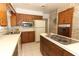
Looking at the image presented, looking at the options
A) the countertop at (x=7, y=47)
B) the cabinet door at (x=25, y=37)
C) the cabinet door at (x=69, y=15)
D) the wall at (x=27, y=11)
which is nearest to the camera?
the countertop at (x=7, y=47)

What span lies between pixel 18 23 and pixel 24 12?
0.81 meters

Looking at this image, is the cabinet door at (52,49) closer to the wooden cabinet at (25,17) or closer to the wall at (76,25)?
the wall at (76,25)

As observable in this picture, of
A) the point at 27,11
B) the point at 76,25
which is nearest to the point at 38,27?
the point at 27,11

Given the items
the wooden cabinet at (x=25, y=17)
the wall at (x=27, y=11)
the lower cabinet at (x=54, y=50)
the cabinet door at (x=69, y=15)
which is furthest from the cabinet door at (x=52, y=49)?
the wall at (x=27, y=11)

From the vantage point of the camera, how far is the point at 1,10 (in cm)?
243

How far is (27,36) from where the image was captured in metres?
4.98

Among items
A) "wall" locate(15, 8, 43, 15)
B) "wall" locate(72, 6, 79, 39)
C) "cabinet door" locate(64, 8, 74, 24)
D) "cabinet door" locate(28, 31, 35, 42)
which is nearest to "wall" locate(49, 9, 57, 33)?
"wall" locate(15, 8, 43, 15)

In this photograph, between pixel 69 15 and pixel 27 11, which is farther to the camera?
pixel 27 11

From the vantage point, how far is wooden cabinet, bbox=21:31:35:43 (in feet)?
16.0

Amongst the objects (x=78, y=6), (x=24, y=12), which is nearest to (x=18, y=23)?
(x=24, y=12)

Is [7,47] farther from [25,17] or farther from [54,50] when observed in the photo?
[25,17]

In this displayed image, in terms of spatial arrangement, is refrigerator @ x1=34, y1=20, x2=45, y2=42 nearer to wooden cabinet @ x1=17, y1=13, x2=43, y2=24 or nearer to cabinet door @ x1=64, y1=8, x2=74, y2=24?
wooden cabinet @ x1=17, y1=13, x2=43, y2=24

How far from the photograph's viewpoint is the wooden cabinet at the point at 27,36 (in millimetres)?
4887

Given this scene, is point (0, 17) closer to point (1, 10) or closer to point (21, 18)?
point (1, 10)
